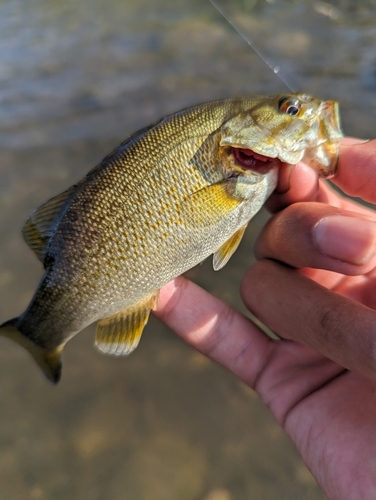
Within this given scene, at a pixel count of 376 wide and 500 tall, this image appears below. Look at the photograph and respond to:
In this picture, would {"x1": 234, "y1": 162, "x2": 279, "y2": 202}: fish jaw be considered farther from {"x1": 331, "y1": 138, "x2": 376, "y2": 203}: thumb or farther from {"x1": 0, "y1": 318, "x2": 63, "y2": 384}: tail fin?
{"x1": 0, "y1": 318, "x2": 63, "y2": 384}: tail fin

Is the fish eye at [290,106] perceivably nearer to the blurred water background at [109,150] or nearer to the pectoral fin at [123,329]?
the pectoral fin at [123,329]

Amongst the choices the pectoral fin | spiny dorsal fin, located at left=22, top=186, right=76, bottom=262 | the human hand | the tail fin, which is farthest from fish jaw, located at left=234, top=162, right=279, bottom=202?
the tail fin

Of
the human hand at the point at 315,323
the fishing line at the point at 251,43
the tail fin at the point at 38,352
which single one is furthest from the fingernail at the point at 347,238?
the fishing line at the point at 251,43

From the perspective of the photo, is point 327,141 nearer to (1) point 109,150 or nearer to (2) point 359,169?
(2) point 359,169

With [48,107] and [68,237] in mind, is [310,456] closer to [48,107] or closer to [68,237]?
[68,237]

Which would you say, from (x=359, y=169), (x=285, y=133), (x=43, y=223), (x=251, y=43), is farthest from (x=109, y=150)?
(x=251, y=43)

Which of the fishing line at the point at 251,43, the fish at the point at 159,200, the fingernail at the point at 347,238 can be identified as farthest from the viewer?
the fishing line at the point at 251,43
